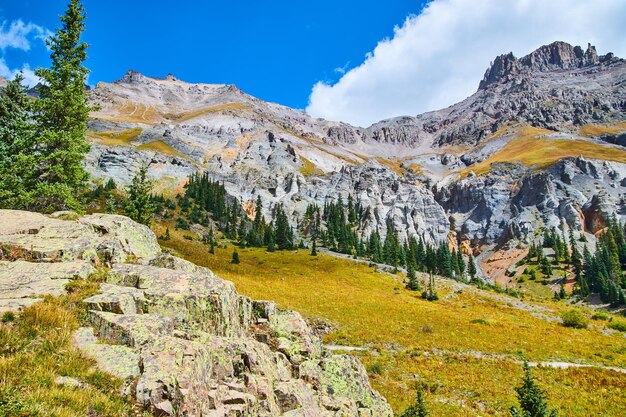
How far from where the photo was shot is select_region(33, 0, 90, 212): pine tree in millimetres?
26953

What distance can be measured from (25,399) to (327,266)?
88.3 meters

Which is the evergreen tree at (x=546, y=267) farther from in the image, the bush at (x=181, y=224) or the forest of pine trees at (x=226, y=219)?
the bush at (x=181, y=224)

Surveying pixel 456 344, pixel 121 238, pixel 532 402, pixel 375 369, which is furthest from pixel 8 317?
pixel 456 344

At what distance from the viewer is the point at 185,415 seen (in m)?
8.59

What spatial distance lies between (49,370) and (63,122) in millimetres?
26559

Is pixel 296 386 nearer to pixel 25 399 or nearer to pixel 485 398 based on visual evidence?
pixel 25 399

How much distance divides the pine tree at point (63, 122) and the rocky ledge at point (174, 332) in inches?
383

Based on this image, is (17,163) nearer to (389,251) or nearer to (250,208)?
(389,251)

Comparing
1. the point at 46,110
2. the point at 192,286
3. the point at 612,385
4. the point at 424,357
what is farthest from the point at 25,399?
the point at 612,385

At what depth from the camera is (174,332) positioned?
1169cm

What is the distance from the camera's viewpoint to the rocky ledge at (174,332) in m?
9.53

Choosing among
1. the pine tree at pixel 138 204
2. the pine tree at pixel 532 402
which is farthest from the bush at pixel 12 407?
the pine tree at pixel 138 204

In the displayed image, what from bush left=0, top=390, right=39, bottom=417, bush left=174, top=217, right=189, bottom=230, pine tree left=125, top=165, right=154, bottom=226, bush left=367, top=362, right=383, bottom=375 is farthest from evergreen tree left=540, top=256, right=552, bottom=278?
bush left=0, top=390, right=39, bottom=417

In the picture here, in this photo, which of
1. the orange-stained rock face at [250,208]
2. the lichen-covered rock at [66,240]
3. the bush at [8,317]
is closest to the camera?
the bush at [8,317]
